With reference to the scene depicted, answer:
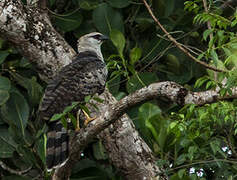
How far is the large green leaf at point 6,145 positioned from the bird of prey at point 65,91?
3.11ft

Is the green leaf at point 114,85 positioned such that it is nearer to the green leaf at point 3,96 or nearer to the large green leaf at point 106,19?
the large green leaf at point 106,19

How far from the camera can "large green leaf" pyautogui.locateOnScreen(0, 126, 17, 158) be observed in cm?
521

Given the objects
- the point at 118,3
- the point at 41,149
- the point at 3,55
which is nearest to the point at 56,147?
the point at 41,149

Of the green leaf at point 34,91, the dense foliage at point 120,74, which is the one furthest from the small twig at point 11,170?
the green leaf at point 34,91

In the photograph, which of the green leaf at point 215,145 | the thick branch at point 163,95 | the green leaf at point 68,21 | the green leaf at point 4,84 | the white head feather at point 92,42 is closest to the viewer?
the thick branch at point 163,95

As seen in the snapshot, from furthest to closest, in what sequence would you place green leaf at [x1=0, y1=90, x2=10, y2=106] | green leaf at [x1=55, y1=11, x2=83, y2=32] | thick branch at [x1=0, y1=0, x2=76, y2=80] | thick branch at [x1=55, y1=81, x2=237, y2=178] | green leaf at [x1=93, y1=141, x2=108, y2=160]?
green leaf at [x1=55, y1=11, x2=83, y2=32], green leaf at [x1=93, y1=141, x2=108, y2=160], green leaf at [x1=0, y1=90, x2=10, y2=106], thick branch at [x1=0, y1=0, x2=76, y2=80], thick branch at [x1=55, y1=81, x2=237, y2=178]

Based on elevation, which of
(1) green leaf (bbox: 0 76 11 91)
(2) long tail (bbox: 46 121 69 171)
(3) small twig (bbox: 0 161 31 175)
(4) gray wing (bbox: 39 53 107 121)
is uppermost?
(4) gray wing (bbox: 39 53 107 121)

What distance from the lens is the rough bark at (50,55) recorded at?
4.63 m

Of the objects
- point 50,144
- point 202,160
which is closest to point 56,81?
point 50,144

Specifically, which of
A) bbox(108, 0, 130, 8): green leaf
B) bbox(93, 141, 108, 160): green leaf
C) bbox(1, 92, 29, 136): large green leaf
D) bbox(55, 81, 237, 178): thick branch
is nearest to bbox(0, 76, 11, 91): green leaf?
bbox(1, 92, 29, 136): large green leaf

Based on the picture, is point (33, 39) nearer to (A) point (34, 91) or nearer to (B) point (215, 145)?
(A) point (34, 91)

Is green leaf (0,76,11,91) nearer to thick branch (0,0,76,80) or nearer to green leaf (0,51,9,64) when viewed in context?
green leaf (0,51,9,64)

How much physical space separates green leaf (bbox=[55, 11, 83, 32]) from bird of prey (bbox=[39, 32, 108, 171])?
0.78m

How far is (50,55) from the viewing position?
4828 mm
